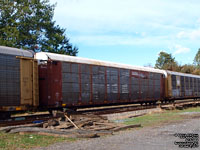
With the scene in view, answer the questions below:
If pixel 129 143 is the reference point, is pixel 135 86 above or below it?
above

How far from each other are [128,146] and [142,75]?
16.2 m

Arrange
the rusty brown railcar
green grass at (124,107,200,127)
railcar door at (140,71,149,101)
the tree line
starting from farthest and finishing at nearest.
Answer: the tree line, railcar door at (140,71,149,101), the rusty brown railcar, green grass at (124,107,200,127)

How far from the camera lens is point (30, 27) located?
3072 cm

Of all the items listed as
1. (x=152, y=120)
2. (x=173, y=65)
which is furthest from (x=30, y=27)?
(x=173, y=65)

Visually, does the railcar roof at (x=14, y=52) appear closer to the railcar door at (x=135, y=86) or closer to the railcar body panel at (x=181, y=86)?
the railcar door at (x=135, y=86)

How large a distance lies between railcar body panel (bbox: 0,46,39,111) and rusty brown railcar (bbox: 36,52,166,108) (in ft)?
3.07

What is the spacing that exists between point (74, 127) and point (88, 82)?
290 inches

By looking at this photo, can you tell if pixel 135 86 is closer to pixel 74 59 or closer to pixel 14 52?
pixel 74 59

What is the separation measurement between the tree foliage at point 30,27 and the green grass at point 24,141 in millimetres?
20046

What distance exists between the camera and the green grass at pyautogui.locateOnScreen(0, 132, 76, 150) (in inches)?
296

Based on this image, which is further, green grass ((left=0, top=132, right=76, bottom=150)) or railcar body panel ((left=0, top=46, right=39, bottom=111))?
railcar body panel ((left=0, top=46, right=39, bottom=111))

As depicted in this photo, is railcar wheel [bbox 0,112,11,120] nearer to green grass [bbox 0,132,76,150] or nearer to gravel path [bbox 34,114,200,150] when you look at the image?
green grass [bbox 0,132,76,150]

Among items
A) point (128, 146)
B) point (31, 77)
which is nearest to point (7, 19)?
point (31, 77)

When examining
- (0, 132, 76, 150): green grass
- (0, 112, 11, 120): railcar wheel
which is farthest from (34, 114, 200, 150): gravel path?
(0, 112, 11, 120): railcar wheel
